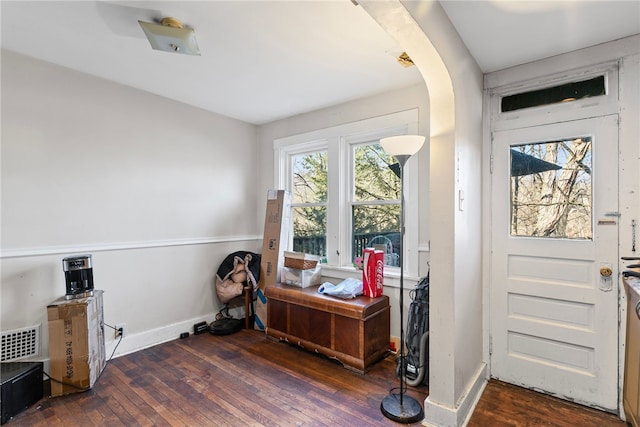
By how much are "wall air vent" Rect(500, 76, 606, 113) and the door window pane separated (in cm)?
30

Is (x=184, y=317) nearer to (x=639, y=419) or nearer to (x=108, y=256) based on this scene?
(x=108, y=256)

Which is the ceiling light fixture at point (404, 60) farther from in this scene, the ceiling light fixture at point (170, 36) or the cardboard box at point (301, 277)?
the cardboard box at point (301, 277)

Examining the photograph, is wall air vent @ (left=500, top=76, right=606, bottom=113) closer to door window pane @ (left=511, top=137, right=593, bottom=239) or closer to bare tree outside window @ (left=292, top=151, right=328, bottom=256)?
door window pane @ (left=511, top=137, right=593, bottom=239)

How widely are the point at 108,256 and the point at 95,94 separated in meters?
1.44

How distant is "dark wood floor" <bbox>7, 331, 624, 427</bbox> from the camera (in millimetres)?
1933

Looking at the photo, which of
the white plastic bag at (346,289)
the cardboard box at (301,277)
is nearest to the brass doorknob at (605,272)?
the white plastic bag at (346,289)

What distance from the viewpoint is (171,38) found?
1.97 metres

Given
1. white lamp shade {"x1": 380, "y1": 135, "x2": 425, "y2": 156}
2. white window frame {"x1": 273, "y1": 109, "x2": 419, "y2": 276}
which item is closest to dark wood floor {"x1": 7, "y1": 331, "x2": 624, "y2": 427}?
white window frame {"x1": 273, "y1": 109, "x2": 419, "y2": 276}

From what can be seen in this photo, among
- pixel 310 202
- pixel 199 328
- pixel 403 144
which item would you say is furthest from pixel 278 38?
pixel 199 328

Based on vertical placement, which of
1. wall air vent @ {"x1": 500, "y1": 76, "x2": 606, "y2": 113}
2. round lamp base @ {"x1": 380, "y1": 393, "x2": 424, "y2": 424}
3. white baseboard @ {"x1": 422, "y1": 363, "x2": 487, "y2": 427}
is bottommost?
round lamp base @ {"x1": 380, "y1": 393, "x2": 424, "y2": 424}

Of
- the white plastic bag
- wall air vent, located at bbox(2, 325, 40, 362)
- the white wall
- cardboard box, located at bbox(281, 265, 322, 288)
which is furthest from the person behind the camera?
cardboard box, located at bbox(281, 265, 322, 288)

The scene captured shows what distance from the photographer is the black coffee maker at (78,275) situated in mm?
2334

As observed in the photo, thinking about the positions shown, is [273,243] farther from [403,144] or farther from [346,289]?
[403,144]

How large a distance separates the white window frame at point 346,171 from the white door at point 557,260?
26.2 inches
